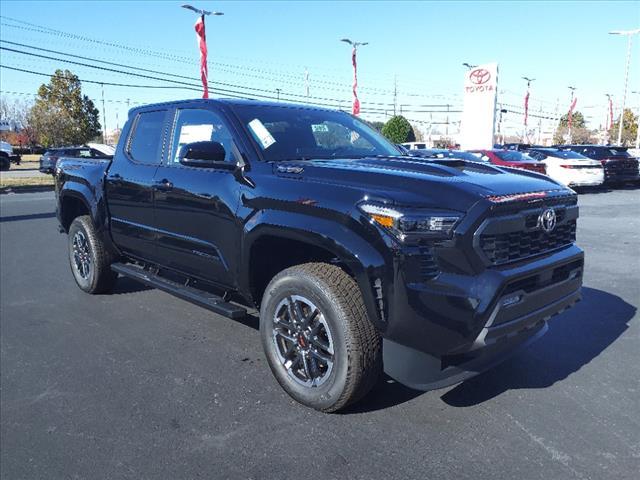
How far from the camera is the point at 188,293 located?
410cm

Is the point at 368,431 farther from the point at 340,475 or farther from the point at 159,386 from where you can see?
the point at 159,386

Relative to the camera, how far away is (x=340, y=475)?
8.38 ft

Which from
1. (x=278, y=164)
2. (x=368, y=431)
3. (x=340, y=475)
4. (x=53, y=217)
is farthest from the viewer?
(x=53, y=217)

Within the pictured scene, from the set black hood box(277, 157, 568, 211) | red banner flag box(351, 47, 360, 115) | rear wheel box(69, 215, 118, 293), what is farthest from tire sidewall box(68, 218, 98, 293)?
red banner flag box(351, 47, 360, 115)

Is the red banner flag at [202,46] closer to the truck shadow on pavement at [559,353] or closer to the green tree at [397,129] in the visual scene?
the truck shadow on pavement at [559,353]

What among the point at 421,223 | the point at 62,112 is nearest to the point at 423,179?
the point at 421,223

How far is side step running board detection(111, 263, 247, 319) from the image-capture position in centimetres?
368

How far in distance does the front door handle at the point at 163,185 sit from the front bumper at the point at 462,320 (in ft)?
7.38

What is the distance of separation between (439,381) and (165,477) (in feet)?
4.73

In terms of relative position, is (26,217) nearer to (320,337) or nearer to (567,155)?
(320,337)

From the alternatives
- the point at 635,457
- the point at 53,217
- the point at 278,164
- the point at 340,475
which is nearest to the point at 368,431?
the point at 340,475

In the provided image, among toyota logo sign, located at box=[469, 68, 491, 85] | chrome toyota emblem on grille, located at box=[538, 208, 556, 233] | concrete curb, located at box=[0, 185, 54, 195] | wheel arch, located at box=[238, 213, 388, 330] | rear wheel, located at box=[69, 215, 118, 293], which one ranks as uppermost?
toyota logo sign, located at box=[469, 68, 491, 85]

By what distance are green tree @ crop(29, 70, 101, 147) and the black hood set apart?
187 feet

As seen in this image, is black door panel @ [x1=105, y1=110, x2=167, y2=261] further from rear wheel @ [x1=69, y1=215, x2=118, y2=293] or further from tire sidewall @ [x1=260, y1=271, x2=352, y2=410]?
tire sidewall @ [x1=260, y1=271, x2=352, y2=410]
